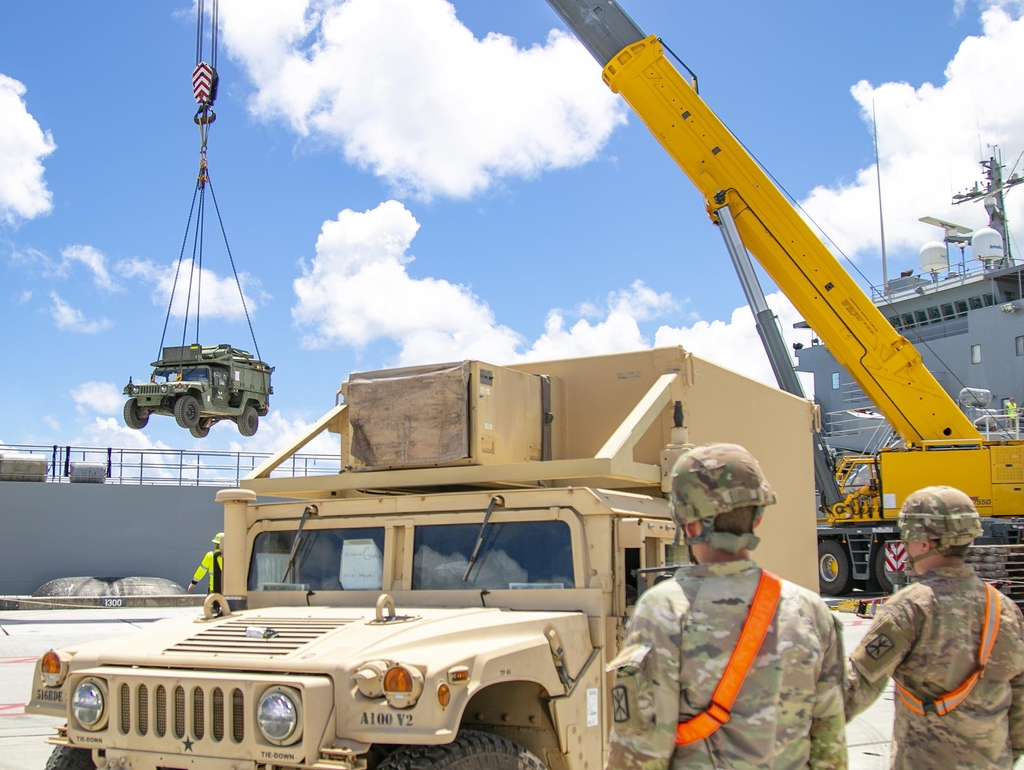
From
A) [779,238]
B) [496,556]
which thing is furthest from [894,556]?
[496,556]

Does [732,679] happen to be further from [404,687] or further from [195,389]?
[195,389]

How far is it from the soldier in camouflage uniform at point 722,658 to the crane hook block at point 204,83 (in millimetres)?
14565

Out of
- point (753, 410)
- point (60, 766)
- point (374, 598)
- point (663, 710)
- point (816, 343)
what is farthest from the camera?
point (816, 343)

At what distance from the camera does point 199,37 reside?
15.9 m

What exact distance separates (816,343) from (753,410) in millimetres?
28640

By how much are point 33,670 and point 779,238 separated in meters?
10.8

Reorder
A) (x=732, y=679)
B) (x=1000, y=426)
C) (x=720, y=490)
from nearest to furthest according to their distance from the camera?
(x=732, y=679) < (x=720, y=490) < (x=1000, y=426)

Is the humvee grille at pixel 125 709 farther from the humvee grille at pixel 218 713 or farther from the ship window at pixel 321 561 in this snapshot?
the ship window at pixel 321 561

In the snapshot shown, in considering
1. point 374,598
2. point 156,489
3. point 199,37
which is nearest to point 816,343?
point 156,489

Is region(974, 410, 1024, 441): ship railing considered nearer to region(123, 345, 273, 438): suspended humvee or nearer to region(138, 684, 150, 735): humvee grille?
region(123, 345, 273, 438): suspended humvee

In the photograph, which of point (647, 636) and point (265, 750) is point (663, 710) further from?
point (265, 750)

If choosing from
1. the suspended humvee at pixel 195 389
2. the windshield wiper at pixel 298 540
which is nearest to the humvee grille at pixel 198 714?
the windshield wiper at pixel 298 540

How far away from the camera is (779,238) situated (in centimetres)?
1470

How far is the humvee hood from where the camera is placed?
11.8ft
